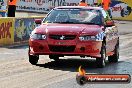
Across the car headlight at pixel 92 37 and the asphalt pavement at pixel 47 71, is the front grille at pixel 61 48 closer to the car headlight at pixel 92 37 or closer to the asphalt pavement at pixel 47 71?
the car headlight at pixel 92 37

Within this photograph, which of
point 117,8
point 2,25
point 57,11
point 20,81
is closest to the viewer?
point 20,81

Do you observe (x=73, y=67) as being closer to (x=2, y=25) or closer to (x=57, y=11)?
(x=57, y=11)

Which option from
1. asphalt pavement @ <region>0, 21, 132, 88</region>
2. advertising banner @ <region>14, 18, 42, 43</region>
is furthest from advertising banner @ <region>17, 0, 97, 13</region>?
asphalt pavement @ <region>0, 21, 132, 88</region>

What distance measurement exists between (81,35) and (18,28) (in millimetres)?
9798

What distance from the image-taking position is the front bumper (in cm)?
1179

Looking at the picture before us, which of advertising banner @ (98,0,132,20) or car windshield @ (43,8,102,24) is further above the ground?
car windshield @ (43,8,102,24)

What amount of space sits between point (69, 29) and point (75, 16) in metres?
1.30

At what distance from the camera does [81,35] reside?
11805 mm

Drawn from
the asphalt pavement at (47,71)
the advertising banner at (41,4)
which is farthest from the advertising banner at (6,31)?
the advertising banner at (41,4)

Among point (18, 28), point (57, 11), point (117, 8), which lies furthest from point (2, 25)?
point (117, 8)

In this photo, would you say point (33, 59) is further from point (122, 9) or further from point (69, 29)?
point (122, 9)

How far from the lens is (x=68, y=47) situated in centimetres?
1182

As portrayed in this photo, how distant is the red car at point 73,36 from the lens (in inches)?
465

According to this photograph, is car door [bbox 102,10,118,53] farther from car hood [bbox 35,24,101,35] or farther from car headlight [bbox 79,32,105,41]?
car headlight [bbox 79,32,105,41]
